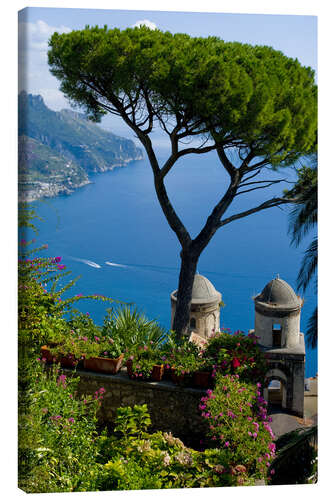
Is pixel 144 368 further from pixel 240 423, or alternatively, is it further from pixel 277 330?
pixel 277 330

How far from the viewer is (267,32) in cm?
558

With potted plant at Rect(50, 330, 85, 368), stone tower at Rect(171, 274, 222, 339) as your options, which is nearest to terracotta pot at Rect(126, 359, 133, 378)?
potted plant at Rect(50, 330, 85, 368)

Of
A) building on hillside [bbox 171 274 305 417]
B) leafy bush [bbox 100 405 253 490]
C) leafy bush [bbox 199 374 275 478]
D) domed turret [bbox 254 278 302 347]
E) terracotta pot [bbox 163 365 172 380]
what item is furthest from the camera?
domed turret [bbox 254 278 302 347]

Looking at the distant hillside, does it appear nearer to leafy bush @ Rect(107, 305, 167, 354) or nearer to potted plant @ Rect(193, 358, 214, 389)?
leafy bush @ Rect(107, 305, 167, 354)

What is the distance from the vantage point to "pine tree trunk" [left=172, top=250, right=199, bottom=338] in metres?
6.88

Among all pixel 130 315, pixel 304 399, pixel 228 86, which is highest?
pixel 228 86

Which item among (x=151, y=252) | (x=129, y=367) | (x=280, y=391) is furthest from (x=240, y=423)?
(x=151, y=252)

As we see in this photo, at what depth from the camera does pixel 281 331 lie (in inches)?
278

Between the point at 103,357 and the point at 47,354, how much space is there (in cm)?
63

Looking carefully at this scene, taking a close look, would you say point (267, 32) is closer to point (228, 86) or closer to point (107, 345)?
point (228, 86)

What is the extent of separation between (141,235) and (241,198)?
14.3 m

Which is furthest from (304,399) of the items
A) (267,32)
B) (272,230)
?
(272,230)

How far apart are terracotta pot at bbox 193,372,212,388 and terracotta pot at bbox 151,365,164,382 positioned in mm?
373

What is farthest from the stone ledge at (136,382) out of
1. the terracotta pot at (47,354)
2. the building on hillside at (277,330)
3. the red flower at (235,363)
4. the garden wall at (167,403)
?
the building on hillside at (277,330)
